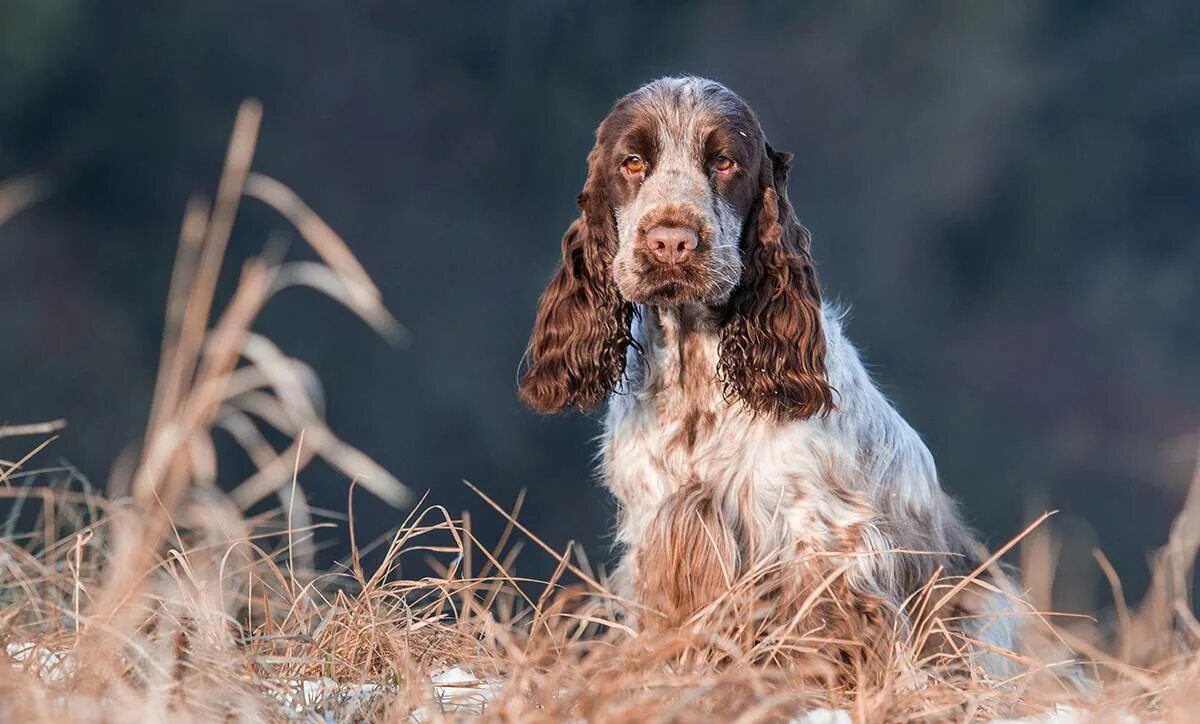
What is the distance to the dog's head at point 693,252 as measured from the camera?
2.78m

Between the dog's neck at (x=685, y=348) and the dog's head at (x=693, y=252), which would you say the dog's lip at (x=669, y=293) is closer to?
the dog's head at (x=693, y=252)

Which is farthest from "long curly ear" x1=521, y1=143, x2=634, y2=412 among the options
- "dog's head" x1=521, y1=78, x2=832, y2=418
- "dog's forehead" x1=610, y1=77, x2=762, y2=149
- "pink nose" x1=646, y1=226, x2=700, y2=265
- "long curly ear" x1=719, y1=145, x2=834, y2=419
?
"pink nose" x1=646, y1=226, x2=700, y2=265

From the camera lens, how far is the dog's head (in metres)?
2.78

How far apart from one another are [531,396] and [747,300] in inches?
22.5

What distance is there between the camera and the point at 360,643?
2277mm

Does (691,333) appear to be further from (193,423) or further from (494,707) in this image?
(193,423)

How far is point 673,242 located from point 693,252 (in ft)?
0.17

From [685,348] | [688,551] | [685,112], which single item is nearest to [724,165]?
[685,112]

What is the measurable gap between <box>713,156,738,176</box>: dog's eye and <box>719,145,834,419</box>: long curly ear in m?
0.14

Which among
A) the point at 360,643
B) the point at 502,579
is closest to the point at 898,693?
the point at 502,579

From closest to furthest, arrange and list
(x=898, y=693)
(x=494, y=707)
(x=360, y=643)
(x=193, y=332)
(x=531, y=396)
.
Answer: (x=193, y=332), (x=494, y=707), (x=898, y=693), (x=360, y=643), (x=531, y=396)

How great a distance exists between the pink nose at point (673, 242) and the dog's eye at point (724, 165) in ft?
0.76

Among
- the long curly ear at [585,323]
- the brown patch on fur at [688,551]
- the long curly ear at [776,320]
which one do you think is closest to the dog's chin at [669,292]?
the long curly ear at [776,320]

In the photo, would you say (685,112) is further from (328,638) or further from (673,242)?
(328,638)
